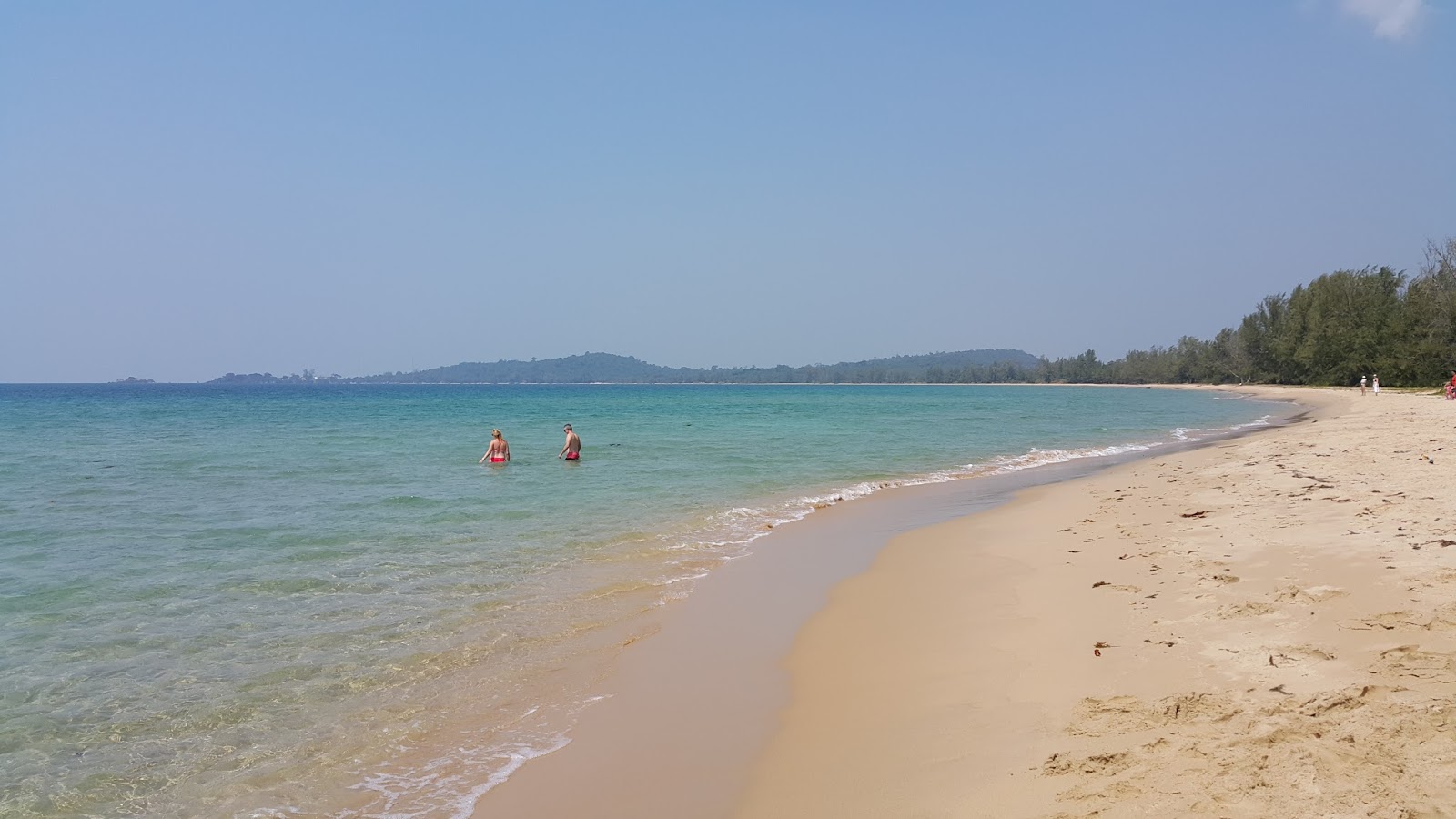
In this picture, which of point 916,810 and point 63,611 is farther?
point 63,611

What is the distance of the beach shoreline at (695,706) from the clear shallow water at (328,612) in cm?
31

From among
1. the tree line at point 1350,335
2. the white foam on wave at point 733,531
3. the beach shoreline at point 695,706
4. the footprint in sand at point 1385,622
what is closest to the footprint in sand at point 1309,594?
the footprint in sand at point 1385,622

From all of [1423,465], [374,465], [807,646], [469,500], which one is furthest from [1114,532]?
[374,465]

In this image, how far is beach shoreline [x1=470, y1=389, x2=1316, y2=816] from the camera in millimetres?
4352

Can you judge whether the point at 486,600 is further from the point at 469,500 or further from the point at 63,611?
the point at 469,500

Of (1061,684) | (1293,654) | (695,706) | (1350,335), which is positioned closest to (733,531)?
(695,706)

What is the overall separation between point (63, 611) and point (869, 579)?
8239 mm

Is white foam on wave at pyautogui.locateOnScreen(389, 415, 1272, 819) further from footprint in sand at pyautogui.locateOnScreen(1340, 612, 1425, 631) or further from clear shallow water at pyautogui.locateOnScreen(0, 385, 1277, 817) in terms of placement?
footprint in sand at pyautogui.locateOnScreen(1340, 612, 1425, 631)

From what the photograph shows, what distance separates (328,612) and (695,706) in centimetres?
448

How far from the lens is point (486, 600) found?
335 inches

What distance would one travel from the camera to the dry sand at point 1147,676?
365 cm

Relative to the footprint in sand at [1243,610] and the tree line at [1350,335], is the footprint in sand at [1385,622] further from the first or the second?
the tree line at [1350,335]

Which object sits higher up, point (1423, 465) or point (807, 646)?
point (1423, 465)

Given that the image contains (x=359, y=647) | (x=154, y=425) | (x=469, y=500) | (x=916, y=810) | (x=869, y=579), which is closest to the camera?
(x=916, y=810)
